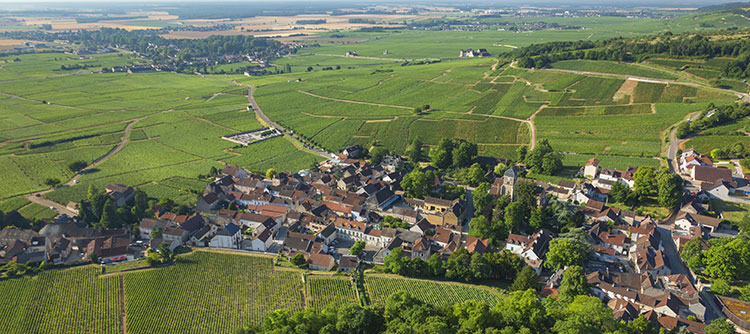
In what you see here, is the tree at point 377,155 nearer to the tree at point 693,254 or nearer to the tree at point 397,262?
the tree at point 397,262

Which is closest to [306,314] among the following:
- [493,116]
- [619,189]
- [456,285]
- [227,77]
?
[456,285]

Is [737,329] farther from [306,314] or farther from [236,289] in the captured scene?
[236,289]

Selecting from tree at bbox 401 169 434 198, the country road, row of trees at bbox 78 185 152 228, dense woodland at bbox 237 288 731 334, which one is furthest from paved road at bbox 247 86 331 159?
dense woodland at bbox 237 288 731 334

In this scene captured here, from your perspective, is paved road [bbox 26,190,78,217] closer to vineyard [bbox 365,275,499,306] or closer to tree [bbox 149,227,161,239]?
tree [bbox 149,227,161,239]

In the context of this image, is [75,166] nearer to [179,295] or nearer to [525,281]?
[179,295]

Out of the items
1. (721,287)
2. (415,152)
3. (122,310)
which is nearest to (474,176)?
(415,152)
